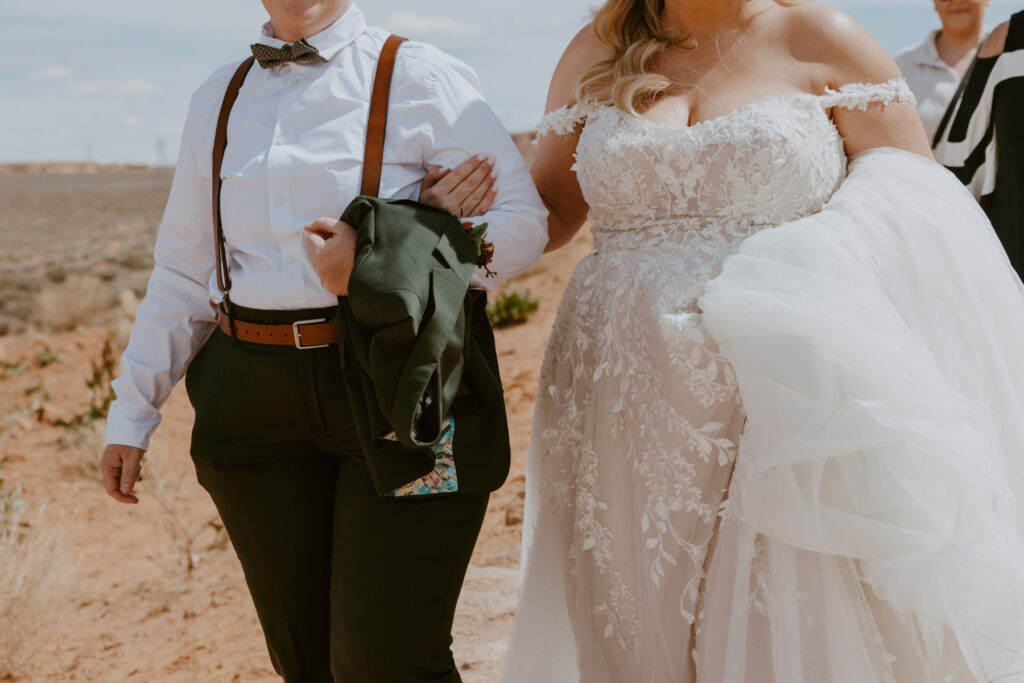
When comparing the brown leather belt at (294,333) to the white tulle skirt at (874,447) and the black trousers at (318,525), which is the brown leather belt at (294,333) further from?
the white tulle skirt at (874,447)

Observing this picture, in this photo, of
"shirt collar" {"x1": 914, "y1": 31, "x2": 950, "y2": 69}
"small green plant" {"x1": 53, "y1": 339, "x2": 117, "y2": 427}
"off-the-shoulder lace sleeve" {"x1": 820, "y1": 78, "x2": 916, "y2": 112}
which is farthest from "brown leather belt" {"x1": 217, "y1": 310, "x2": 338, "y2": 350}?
"small green plant" {"x1": 53, "y1": 339, "x2": 117, "y2": 427}

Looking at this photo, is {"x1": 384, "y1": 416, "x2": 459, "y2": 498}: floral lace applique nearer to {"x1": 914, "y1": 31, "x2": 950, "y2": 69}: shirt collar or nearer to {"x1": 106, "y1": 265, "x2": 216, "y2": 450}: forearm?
{"x1": 106, "y1": 265, "x2": 216, "y2": 450}: forearm

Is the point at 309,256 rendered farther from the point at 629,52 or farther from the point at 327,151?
the point at 629,52

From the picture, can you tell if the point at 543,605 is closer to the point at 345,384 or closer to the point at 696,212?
the point at 345,384

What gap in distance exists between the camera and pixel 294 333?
202cm

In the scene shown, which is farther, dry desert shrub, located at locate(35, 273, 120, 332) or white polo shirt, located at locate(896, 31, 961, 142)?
dry desert shrub, located at locate(35, 273, 120, 332)

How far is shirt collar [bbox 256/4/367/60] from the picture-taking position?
2100mm

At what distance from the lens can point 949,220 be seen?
6.50 feet

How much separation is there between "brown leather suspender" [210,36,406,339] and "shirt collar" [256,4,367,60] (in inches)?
3.3

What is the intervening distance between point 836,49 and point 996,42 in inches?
44.9

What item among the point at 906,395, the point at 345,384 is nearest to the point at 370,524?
the point at 345,384

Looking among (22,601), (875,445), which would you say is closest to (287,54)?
(875,445)

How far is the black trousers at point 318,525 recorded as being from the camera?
2008 mm

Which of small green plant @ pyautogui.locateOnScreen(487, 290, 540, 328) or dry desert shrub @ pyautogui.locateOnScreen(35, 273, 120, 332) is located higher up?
dry desert shrub @ pyautogui.locateOnScreen(35, 273, 120, 332)
